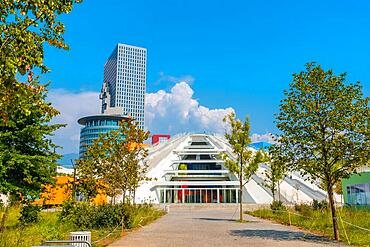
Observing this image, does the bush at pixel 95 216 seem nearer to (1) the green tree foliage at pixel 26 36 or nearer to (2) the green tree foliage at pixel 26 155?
(2) the green tree foliage at pixel 26 155

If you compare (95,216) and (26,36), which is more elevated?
(26,36)

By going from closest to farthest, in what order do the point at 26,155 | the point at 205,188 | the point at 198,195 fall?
the point at 26,155 → the point at 205,188 → the point at 198,195

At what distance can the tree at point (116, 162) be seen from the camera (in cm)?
2069

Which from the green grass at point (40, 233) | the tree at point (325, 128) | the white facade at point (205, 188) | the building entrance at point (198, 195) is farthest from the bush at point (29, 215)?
the building entrance at point (198, 195)

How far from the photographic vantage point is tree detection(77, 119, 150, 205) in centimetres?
2069

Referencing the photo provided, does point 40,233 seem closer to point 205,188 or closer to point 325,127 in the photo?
point 325,127

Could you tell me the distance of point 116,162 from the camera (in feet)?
68.8

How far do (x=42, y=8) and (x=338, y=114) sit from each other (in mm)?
11145

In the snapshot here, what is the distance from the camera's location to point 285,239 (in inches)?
508

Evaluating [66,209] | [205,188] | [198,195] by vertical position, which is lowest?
[66,209]

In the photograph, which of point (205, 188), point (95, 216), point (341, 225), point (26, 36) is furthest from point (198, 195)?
point (26, 36)

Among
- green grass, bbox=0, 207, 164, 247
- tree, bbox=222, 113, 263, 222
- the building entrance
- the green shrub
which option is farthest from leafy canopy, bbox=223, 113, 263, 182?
the building entrance

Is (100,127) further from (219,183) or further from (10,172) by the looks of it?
(10,172)

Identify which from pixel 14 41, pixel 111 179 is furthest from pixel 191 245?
pixel 111 179
